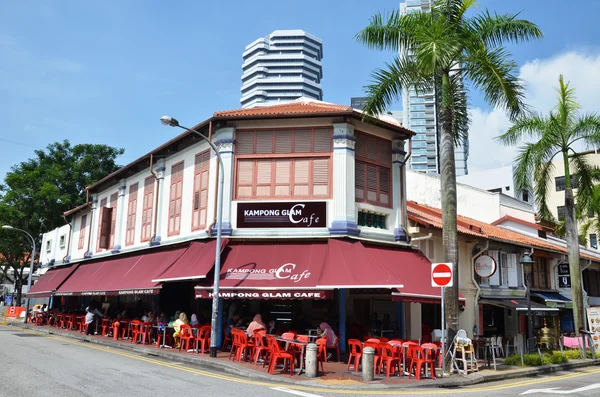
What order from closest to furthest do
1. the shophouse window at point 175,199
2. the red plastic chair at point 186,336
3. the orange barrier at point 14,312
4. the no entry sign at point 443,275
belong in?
the no entry sign at point 443,275 → the red plastic chair at point 186,336 → the shophouse window at point 175,199 → the orange barrier at point 14,312

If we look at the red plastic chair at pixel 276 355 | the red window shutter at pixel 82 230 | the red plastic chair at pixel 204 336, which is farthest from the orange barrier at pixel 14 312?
the red plastic chair at pixel 276 355

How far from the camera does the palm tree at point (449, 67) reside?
15.5 meters

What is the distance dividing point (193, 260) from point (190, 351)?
311 cm

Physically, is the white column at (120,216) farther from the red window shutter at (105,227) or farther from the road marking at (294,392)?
the road marking at (294,392)

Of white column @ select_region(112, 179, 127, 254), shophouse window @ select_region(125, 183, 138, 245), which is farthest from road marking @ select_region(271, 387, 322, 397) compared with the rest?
white column @ select_region(112, 179, 127, 254)

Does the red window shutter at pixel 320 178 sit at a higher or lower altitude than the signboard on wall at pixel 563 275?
higher

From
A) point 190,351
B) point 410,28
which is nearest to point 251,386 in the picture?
point 190,351

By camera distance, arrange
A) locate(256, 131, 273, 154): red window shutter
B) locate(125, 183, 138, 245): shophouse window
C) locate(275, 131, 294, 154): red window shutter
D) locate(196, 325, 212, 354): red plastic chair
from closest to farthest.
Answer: locate(196, 325, 212, 354): red plastic chair < locate(275, 131, 294, 154): red window shutter < locate(256, 131, 273, 154): red window shutter < locate(125, 183, 138, 245): shophouse window

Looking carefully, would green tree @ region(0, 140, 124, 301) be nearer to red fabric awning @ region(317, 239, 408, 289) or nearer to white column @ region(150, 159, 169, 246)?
white column @ region(150, 159, 169, 246)

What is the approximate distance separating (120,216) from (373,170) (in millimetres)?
Answer: 14614

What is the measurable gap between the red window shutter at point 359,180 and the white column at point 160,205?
8.80 metres

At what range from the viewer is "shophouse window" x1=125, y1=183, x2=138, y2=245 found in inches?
1032

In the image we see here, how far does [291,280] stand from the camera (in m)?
16.8

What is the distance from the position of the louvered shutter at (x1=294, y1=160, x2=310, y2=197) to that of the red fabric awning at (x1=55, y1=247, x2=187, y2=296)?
17.4ft
